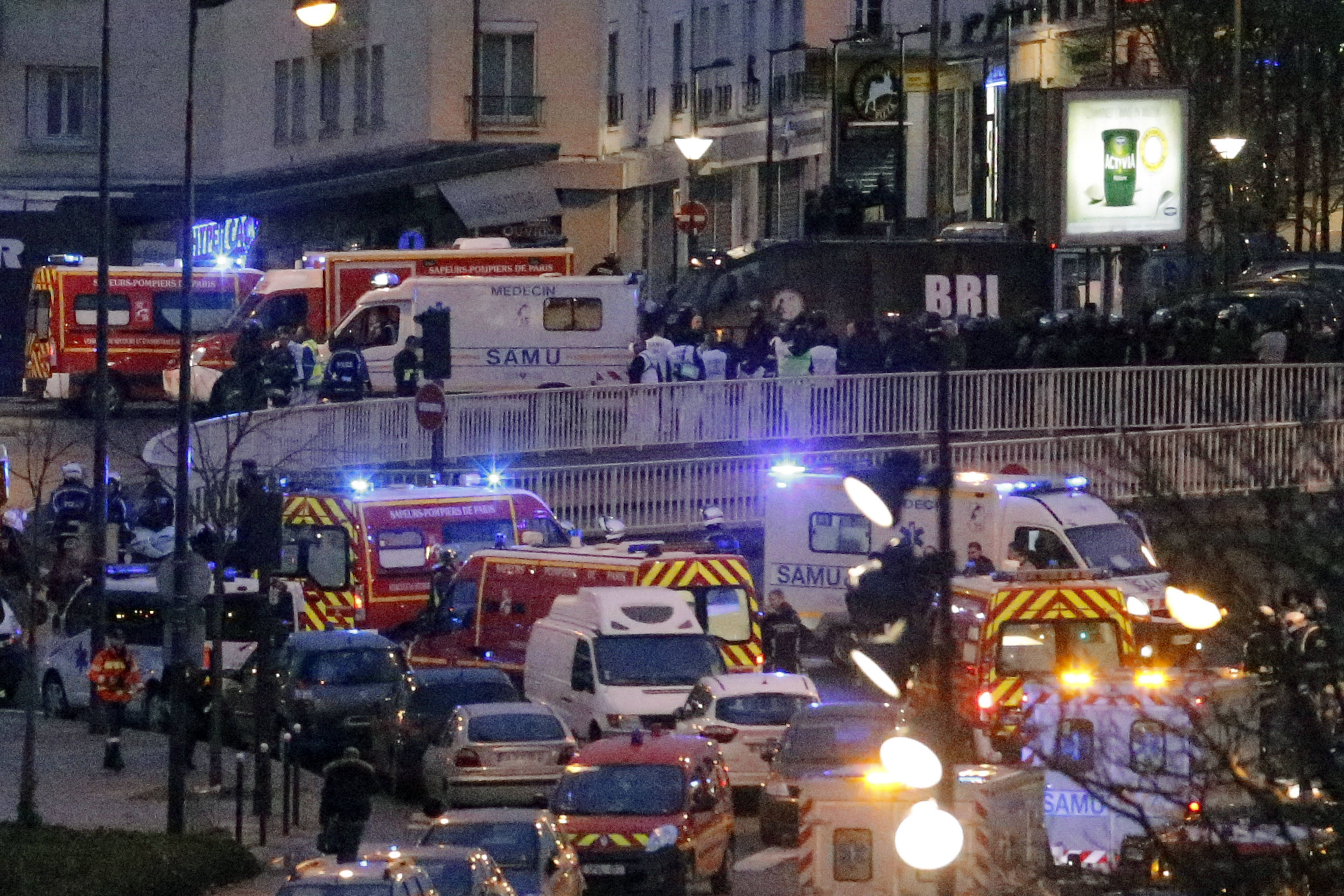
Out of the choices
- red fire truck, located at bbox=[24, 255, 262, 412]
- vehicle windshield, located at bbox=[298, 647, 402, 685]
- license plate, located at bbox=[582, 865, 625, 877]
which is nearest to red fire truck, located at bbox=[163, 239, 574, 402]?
red fire truck, located at bbox=[24, 255, 262, 412]

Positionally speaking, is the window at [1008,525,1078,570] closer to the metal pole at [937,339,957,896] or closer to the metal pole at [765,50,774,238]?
the metal pole at [937,339,957,896]

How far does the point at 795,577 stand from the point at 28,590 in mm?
9470

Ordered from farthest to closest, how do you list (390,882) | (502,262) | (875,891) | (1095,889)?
(502,262) < (875,891) < (1095,889) < (390,882)

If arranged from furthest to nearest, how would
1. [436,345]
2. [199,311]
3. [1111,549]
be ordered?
[199,311] < [436,345] < [1111,549]

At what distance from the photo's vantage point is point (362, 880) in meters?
14.8

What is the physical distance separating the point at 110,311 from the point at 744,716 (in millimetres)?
25356

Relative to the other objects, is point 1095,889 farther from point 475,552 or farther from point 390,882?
point 475,552

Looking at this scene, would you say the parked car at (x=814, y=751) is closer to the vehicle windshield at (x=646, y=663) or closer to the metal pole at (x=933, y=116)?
the vehicle windshield at (x=646, y=663)

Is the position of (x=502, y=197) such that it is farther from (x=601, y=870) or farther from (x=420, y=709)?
(x=601, y=870)

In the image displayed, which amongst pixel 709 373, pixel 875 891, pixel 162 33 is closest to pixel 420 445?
pixel 709 373

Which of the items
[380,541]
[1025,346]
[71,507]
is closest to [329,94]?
[71,507]

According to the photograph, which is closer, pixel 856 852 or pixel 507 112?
pixel 856 852

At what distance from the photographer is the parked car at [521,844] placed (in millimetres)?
17422

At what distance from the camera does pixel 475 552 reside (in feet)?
95.6
